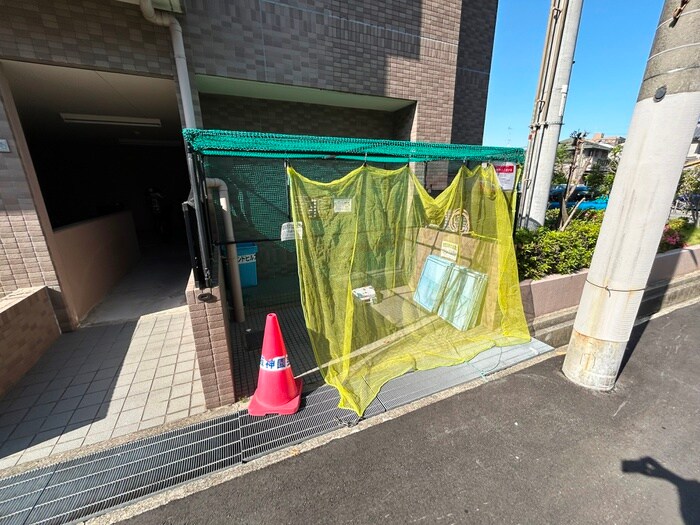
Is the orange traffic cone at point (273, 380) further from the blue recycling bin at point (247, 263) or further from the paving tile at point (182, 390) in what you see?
the blue recycling bin at point (247, 263)

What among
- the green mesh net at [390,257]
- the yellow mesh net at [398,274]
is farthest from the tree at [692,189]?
the yellow mesh net at [398,274]

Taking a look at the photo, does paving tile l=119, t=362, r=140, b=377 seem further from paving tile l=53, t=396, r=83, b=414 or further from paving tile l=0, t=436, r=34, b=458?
paving tile l=0, t=436, r=34, b=458

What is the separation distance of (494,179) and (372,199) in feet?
5.75

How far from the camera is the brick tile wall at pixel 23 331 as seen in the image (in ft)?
9.58

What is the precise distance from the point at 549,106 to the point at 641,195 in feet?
7.66

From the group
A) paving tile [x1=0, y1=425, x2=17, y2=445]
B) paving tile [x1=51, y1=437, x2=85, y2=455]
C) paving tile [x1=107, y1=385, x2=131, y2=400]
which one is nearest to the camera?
paving tile [x1=51, y1=437, x2=85, y2=455]

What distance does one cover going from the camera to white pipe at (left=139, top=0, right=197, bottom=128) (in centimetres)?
Result: 336

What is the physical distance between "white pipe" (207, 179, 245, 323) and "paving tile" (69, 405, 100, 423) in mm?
1821

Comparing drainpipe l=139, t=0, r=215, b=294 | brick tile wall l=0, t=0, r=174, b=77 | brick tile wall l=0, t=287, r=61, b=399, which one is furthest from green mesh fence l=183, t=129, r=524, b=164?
brick tile wall l=0, t=287, r=61, b=399

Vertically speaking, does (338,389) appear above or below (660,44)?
below

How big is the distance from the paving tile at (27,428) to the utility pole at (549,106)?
627cm

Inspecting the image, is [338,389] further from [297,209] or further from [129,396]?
[129,396]

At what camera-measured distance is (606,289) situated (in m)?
2.76

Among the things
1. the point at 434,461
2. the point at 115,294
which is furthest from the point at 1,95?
the point at 434,461
